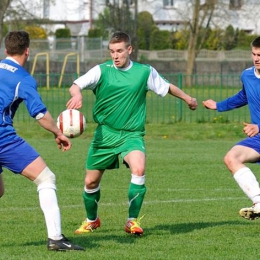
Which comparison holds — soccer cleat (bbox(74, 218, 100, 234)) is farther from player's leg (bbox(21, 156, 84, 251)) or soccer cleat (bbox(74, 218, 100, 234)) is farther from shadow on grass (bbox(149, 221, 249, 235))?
player's leg (bbox(21, 156, 84, 251))

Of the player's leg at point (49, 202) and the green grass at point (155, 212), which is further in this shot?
the green grass at point (155, 212)

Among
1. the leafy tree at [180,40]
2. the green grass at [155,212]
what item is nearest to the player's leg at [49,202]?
the green grass at [155,212]

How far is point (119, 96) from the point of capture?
9.00m

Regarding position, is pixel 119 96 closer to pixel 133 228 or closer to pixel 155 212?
pixel 133 228

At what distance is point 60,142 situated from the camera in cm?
774

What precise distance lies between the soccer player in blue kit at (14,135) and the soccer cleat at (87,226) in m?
1.34

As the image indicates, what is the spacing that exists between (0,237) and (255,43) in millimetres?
3200

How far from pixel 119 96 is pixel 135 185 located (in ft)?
3.10

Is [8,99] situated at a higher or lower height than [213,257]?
higher

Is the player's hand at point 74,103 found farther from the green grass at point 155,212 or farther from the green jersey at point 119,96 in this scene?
the green grass at point 155,212

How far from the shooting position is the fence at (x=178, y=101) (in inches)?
923

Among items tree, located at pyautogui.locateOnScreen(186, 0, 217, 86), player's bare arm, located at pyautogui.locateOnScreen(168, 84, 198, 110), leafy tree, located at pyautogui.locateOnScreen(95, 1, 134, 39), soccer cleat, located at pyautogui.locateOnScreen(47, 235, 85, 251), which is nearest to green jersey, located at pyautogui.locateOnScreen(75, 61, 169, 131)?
player's bare arm, located at pyautogui.locateOnScreen(168, 84, 198, 110)

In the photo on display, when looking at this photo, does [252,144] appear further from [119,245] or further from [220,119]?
[220,119]

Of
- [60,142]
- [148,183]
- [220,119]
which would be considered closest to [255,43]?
[60,142]
